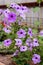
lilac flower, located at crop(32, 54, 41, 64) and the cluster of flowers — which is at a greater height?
the cluster of flowers

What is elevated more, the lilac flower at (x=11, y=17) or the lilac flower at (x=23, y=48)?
the lilac flower at (x=11, y=17)

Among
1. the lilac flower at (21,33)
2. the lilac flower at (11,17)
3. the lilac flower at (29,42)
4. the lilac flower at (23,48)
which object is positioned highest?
the lilac flower at (11,17)

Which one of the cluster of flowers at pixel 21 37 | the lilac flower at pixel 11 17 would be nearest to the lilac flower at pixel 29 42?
the cluster of flowers at pixel 21 37

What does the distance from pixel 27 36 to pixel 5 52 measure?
2.26ft

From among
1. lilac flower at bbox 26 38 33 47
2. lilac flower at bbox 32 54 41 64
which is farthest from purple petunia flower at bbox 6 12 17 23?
lilac flower at bbox 32 54 41 64

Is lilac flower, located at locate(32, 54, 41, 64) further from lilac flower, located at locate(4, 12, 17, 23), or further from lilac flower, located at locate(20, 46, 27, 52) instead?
lilac flower, located at locate(4, 12, 17, 23)

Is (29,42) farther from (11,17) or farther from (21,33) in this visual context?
(11,17)

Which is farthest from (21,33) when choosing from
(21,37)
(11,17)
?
(11,17)

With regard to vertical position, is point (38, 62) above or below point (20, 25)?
below

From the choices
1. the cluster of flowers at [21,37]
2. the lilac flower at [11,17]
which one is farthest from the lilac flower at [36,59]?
the lilac flower at [11,17]

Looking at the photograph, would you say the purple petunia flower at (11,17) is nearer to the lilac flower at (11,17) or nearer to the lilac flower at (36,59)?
the lilac flower at (11,17)

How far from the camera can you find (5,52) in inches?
90.0

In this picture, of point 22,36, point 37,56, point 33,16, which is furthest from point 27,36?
point 33,16

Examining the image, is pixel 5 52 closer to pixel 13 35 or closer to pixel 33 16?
pixel 13 35
